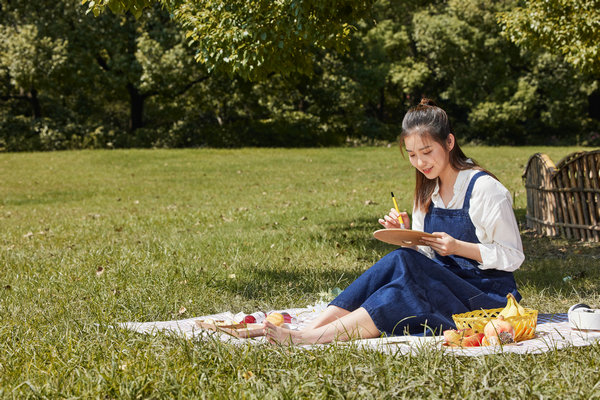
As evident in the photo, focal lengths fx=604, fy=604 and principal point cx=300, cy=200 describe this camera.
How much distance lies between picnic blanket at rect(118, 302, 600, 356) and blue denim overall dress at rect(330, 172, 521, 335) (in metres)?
0.15

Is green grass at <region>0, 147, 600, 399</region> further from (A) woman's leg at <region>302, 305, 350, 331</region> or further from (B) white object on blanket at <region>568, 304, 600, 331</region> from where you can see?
(A) woman's leg at <region>302, 305, 350, 331</region>

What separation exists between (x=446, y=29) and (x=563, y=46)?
1910 cm

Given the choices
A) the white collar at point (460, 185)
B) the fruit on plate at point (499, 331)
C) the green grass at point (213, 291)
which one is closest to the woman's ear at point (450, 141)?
the white collar at point (460, 185)

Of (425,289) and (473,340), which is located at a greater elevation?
(425,289)

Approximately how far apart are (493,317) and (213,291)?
2.24m

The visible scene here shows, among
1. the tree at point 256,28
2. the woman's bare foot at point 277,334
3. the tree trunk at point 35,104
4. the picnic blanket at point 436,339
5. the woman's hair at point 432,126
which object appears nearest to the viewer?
the picnic blanket at point 436,339

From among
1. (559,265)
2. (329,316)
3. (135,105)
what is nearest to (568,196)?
(559,265)

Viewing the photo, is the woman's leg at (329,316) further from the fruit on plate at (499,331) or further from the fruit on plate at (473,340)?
the fruit on plate at (499,331)

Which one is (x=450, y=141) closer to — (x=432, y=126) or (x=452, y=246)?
(x=432, y=126)

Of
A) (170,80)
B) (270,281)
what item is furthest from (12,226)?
(170,80)

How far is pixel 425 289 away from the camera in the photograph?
135 inches

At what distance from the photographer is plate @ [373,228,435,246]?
3.32m

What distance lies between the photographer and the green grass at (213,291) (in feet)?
8.74

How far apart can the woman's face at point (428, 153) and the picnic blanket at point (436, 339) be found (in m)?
1.01
